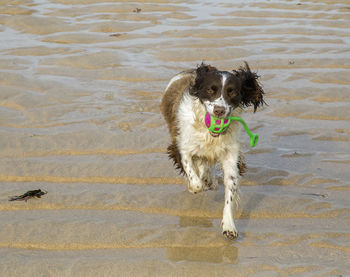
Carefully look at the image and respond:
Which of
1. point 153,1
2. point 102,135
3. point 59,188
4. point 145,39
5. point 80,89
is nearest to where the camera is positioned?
point 59,188

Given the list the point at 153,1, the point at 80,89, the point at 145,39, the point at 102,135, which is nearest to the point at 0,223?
the point at 102,135

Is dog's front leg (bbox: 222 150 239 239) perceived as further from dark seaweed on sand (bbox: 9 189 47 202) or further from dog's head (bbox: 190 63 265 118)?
dark seaweed on sand (bbox: 9 189 47 202)

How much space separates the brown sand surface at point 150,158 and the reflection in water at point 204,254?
0.01m

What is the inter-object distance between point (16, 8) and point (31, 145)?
8441mm

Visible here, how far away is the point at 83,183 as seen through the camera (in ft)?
17.2

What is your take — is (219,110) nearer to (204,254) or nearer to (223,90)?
(223,90)

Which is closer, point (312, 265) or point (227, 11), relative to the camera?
point (312, 265)

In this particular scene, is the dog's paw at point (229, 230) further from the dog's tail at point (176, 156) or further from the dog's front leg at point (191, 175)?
the dog's tail at point (176, 156)

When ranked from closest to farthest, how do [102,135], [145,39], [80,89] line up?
[102,135]
[80,89]
[145,39]

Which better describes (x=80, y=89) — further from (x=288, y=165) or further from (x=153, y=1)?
(x=153, y=1)

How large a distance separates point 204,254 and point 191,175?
1.03 metres

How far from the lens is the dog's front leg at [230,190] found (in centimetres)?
432

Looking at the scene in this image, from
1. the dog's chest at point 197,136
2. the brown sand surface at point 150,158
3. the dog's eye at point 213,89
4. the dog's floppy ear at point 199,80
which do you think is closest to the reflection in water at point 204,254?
the brown sand surface at point 150,158

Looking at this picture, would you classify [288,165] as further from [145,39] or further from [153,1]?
[153,1]
